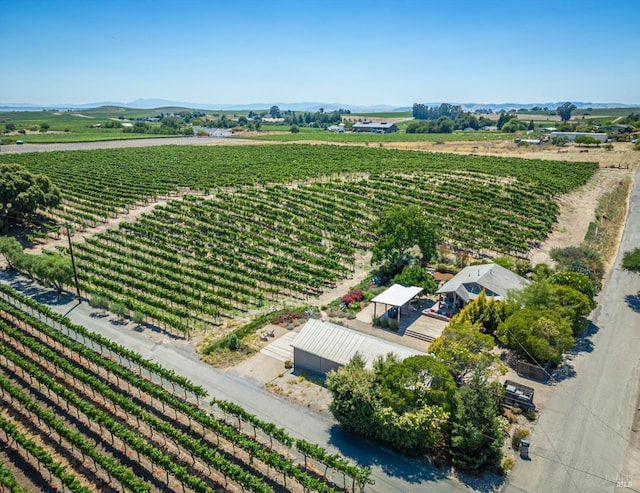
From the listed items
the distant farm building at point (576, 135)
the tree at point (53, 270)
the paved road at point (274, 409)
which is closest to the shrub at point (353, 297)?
the paved road at point (274, 409)

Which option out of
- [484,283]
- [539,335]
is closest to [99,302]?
[484,283]

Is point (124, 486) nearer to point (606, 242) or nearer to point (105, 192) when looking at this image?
point (606, 242)

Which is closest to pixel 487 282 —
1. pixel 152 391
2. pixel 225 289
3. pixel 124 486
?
pixel 225 289

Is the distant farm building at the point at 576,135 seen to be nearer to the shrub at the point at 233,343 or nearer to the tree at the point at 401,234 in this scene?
the tree at the point at 401,234

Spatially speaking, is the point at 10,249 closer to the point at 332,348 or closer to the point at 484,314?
the point at 332,348

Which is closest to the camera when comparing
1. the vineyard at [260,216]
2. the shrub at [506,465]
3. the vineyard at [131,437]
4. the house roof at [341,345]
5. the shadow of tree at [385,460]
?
the vineyard at [131,437]

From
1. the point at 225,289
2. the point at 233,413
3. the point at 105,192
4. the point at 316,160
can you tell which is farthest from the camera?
the point at 316,160
